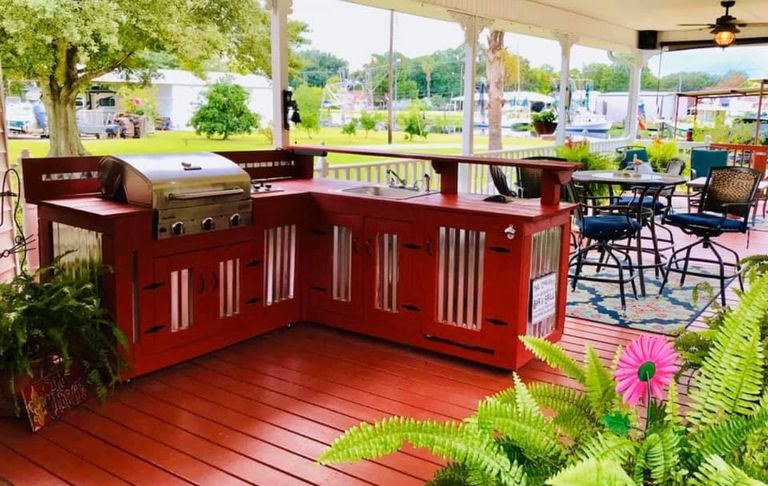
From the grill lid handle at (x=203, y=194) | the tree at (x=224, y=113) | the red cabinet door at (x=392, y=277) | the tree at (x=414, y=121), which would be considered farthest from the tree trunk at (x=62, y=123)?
the tree at (x=414, y=121)

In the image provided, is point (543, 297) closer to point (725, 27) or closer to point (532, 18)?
point (532, 18)

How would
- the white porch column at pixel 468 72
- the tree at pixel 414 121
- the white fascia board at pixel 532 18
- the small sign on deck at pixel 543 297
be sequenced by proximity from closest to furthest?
the small sign on deck at pixel 543 297
the white fascia board at pixel 532 18
the white porch column at pixel 468 72
the tree at pixel 414 121

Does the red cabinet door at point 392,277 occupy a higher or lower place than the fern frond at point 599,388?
lower

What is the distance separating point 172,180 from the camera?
3.45m

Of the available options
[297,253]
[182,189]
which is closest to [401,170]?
[297,253]

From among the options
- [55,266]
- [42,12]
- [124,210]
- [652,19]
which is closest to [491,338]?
[124,210]

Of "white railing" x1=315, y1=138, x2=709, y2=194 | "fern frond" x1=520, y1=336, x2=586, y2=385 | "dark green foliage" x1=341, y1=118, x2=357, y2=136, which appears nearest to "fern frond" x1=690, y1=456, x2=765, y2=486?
"fern frond" x1=520, y1=336, x2=586, y2=385

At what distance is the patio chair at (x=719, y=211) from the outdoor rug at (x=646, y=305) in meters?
0.13

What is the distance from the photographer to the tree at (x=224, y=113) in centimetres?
608

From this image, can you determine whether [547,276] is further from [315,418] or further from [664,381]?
[664,381]

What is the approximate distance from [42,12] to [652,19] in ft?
28.5

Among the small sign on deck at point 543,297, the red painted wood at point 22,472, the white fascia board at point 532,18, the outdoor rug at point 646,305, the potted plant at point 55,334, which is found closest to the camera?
the red painted wood at point 22,472

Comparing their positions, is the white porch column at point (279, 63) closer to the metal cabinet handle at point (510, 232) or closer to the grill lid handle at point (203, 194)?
the grill lid handle at point (203, 194)

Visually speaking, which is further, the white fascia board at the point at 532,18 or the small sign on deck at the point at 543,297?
the white fascia board at the point at 532,18
